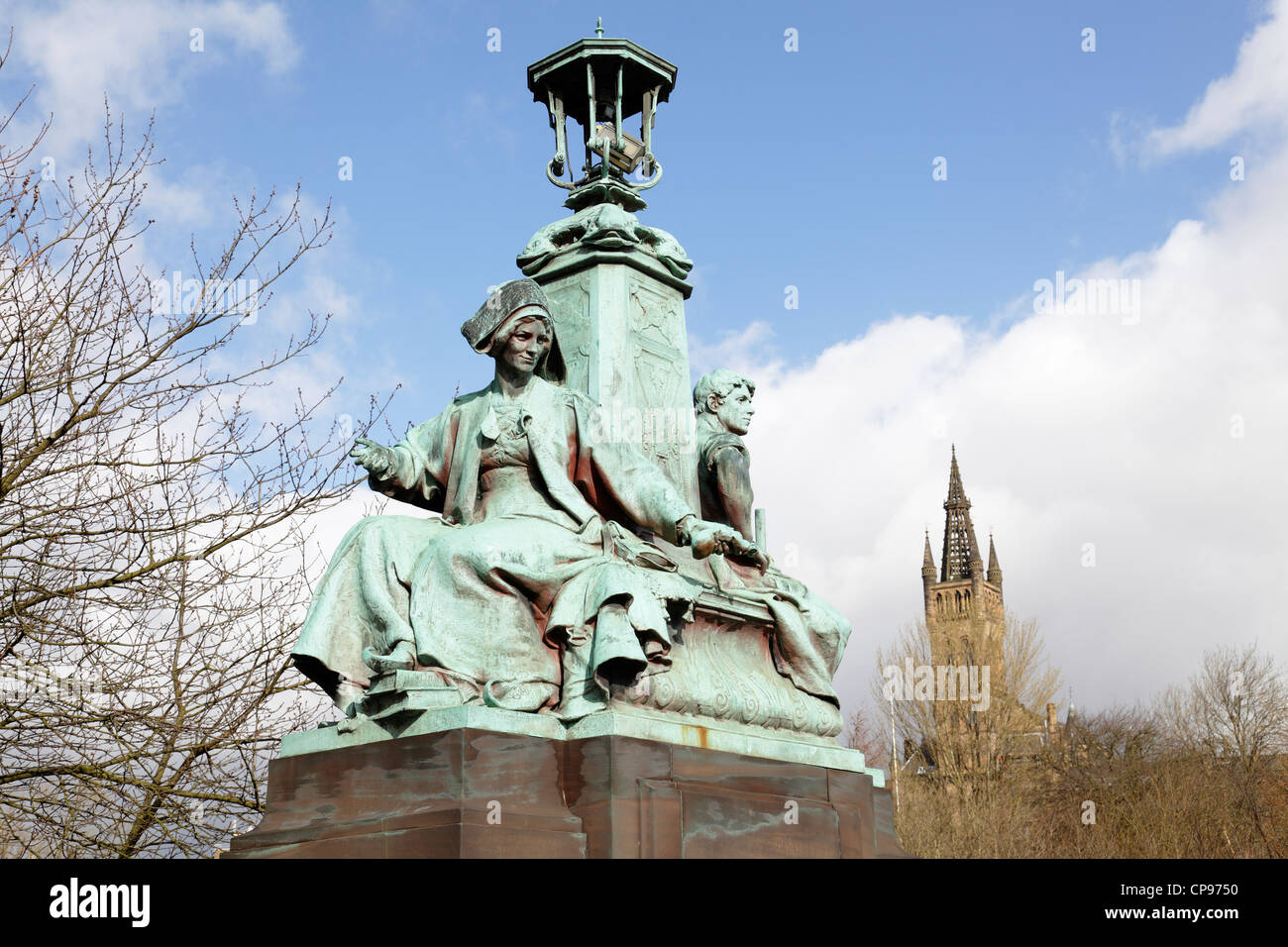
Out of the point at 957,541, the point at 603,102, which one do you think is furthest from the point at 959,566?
the point at 603,102

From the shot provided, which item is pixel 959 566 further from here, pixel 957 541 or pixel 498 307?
pixel 498 307

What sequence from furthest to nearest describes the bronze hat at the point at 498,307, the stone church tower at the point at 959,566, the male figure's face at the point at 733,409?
1. the stone church tower at the point at 959,566
2. the male figure's face at the point at 733,409
3. the bronze hat at the point at 498,307

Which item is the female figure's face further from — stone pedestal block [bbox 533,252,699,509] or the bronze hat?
stone pedestal block [bbox 533,252,699,509]

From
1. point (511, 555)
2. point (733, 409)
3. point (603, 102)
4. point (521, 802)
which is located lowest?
point (521, 802)

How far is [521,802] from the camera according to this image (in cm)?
604

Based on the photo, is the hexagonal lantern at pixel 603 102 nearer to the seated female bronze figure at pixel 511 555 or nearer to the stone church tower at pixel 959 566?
the seated female bronze figure at pixel 511 555

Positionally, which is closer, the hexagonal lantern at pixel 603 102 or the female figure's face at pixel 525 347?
the female figure's face at pixel 525 347

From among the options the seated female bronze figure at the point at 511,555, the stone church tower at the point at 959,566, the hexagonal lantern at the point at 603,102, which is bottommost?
the seated female bronze figure at the point at 511,555

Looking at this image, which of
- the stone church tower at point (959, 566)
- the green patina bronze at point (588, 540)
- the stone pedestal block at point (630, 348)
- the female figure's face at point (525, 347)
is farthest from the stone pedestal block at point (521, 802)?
the stone church tower at point (959, 566)

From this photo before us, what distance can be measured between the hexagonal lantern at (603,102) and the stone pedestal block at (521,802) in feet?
12.1

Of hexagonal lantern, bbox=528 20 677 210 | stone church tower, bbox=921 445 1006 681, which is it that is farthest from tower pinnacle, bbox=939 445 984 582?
hexagonal lantern, bbox=528 20 677 210

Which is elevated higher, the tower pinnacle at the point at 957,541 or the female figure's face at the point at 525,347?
the tower pinnacle at the point at 957,541

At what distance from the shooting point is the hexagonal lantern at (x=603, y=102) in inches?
342

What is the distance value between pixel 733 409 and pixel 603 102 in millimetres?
2170
